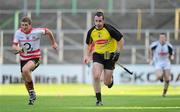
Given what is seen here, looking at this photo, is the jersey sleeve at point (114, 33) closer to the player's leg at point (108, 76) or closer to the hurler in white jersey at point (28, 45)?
the player's leg at point (108, 76)

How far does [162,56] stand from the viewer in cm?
2906

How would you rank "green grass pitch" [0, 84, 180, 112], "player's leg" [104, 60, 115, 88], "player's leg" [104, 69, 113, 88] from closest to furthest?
1. "green grass pitch" [0, 84, 180, 112]
2. "player's leg" [104, 60, 115, 88]
3. "player's leg" [104, 69, 113, 88]

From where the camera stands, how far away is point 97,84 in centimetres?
1927

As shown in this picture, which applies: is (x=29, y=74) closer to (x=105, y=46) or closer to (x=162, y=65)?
(x=105, y=46)

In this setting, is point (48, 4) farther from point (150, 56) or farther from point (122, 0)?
point (150, 56)

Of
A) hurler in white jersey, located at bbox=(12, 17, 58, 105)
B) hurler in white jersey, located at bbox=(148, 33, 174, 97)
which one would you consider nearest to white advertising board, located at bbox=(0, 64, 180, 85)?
hurler in white jersey, located at bbox=(148, 33, 174, 97)

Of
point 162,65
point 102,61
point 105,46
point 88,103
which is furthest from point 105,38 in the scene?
point 162,65

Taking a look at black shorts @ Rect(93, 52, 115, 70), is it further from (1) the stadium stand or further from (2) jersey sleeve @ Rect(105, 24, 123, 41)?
(1) the stadium stand

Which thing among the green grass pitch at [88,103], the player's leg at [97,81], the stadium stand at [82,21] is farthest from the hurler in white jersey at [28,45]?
the stadium stand at [82,21]

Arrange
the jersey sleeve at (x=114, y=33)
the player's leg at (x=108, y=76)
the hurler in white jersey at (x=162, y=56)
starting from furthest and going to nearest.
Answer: the hurler in white jersey at (x=162, y=56) → the player's leg at (x=108, y=76) → the jersey sleeve at (x=114, y=33)

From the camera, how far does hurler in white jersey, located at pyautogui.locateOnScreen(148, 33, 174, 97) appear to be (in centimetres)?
2839

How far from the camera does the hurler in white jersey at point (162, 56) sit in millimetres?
28391

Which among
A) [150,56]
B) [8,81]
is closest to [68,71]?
[8,81]

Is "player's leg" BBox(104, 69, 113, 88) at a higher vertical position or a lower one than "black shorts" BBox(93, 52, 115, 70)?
lower
